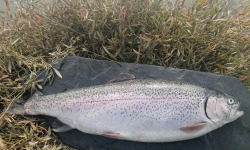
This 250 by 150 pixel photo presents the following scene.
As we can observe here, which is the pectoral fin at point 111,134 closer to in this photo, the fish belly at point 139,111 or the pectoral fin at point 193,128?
the fish belly at point 139,111

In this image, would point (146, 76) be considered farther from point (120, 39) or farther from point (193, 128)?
point (193, 128)

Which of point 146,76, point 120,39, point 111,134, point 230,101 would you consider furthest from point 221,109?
point 120,39

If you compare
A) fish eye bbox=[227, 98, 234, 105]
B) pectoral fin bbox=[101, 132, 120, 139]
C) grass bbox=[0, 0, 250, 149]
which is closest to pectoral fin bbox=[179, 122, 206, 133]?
fish eye bbox=[227, 98, 234, 105]

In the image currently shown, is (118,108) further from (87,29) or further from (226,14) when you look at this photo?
(226,14)

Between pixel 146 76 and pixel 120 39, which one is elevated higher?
pixel 120 39

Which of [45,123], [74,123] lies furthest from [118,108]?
[45,123]

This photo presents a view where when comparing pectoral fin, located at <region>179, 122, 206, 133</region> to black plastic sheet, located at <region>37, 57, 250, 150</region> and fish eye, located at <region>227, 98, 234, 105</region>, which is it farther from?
fish eye, located at <region>227, 98, 234, 105</region>
